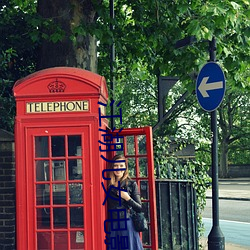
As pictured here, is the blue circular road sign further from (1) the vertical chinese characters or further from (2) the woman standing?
(2) the woman standing

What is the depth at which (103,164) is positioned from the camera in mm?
6070

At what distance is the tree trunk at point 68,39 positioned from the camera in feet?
28.3

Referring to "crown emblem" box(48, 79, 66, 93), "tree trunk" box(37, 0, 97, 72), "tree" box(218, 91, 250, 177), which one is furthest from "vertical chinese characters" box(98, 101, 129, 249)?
"tree" box(218, 91, 250, 177)

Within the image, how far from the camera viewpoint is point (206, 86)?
841cm

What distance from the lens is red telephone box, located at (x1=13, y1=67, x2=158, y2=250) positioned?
19.3 feet

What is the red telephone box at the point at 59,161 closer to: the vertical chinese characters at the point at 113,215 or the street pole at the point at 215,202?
the vertical chinese characters at the point at 113,215

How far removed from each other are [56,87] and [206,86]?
3086mm

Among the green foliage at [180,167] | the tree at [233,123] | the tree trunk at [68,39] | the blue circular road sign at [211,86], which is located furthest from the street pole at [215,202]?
the tree at [233,123]

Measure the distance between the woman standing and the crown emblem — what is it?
0.93 metres

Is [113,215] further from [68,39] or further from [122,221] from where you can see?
[68,39]

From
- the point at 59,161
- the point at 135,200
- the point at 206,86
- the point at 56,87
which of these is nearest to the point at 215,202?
the point at 206,86

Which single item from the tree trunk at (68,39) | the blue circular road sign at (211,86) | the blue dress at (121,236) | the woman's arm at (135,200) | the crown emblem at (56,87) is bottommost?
the blue dress at (121,236)

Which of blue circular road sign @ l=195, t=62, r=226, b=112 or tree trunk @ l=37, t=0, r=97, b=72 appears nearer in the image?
blue circular road sign @ l=195, t=62, r=226, b=112

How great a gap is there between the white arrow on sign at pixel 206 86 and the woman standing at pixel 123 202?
2.58 meters
